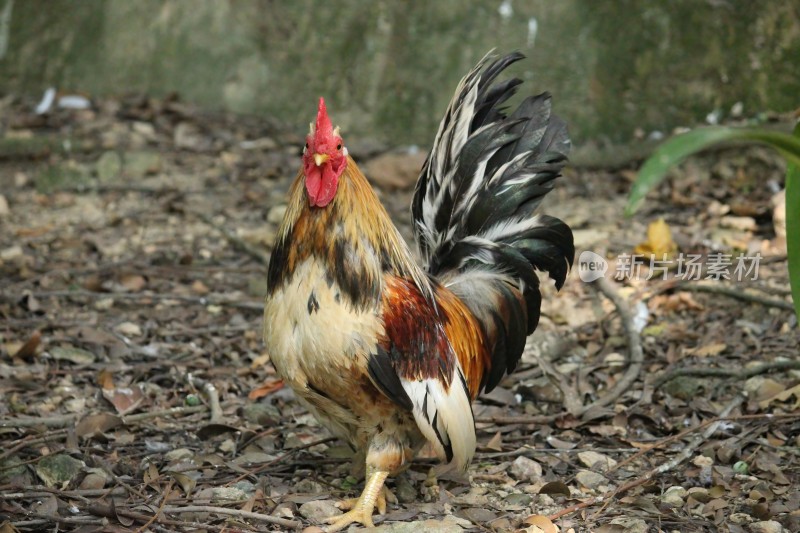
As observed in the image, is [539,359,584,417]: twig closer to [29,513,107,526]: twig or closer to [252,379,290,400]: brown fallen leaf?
[252,379,290,400]: brown fallen leaf

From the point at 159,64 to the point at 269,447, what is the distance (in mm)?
4789

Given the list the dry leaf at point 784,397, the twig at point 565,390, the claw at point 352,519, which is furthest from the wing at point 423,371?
the dry leaf at point 784,397

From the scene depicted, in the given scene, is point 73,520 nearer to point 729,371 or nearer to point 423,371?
point 423,371

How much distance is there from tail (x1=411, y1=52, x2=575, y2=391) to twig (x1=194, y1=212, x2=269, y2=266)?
223 centimetres

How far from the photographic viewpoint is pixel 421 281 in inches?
146

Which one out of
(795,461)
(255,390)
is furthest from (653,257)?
(255,390)

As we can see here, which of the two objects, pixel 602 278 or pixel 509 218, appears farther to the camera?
pixel 602 278

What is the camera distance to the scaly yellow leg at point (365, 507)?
3.56 m

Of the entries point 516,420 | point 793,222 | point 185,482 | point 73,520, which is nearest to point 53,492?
point 73,520

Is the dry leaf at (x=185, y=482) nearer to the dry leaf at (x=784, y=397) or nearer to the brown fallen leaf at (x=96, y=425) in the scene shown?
the brown fallen leaf at (x=96, y=425)

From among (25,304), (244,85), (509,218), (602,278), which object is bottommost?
(25,304)

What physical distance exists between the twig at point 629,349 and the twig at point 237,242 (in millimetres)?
2250

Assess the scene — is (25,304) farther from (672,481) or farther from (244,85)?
(672,481)

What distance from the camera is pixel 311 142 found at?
11.0 ft
